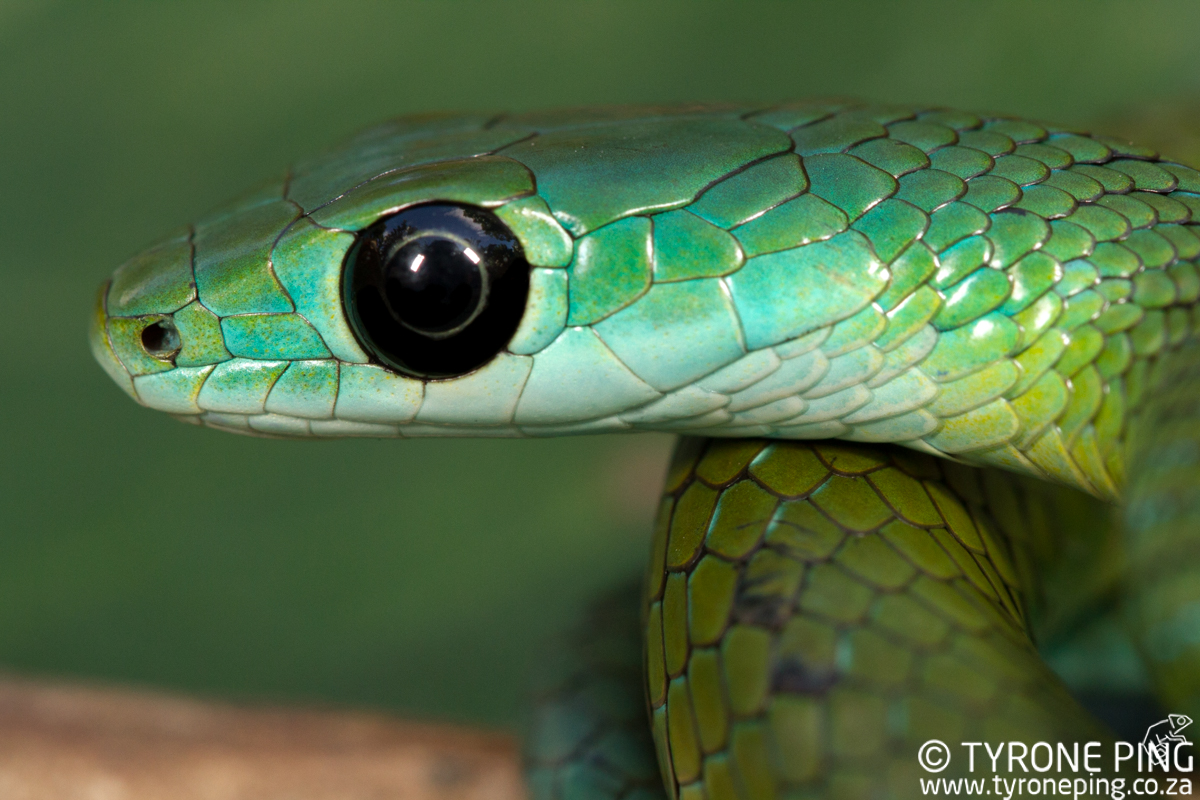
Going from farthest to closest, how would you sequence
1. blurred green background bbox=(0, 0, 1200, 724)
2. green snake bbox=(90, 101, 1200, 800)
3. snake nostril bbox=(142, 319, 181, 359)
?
blurred green background bbox=(0, 0, 1200, 724), snake nostril bbox=(142, 319, 181, 359), green snake bbox=(90, 101, 1200, 800)

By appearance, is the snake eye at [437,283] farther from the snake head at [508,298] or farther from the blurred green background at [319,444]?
the blurred green background at [319,444]

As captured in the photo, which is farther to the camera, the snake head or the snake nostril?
the snake nostril

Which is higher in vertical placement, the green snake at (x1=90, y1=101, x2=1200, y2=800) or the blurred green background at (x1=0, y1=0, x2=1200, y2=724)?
the blurred green background at (x1=0, y1=0, x2=1200, y2=724)

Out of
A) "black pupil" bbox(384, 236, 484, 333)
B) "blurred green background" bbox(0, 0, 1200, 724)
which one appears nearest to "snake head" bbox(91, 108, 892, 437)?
"black pupil" bbox(384, 236, 484, 333)

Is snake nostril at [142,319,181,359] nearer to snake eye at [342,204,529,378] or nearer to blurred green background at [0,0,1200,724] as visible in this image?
snake eye at [342,204,529,378]

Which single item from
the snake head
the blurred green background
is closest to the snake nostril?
the snake head

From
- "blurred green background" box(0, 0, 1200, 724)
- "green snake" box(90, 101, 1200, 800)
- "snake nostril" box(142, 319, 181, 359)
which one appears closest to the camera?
"green snake" box(90, 101, 1200, 800)

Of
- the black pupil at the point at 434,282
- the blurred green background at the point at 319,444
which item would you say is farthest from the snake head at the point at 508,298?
the blurred green background at the point at 319,444

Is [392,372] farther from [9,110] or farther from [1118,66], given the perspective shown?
[1118,66]

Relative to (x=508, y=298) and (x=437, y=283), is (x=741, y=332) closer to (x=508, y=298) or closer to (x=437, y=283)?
(x=508, y=298)
